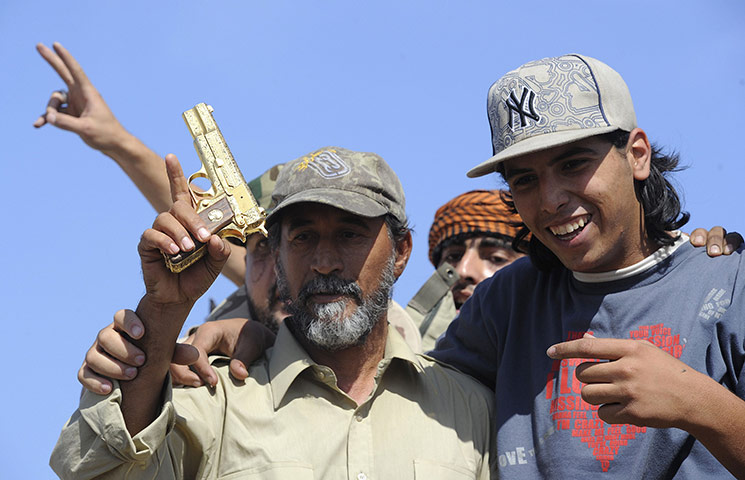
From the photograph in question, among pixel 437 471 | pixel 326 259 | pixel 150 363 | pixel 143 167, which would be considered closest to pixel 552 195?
pixel 326 259

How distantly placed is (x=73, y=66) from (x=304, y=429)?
13.5 ft

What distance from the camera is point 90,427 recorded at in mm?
3219

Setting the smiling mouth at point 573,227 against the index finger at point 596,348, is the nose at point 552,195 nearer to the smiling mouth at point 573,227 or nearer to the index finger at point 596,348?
the smiling mouth at point 573,227

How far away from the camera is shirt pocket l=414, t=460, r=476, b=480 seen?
3.72 metres

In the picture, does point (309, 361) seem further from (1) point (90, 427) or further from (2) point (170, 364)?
(1) point (90, 427)

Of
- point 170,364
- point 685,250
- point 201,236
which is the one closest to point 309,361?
point 170,364

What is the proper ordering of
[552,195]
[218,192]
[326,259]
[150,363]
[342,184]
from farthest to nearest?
[342,184] → [326,259] → [552,195] → [218,192] → [150,363]

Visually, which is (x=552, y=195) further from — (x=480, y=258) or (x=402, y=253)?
(x=480, y=258)

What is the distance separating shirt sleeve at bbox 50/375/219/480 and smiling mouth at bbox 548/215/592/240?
165 cm

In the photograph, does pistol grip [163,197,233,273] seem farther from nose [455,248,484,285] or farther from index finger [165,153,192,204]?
nose [455,248,484,285]

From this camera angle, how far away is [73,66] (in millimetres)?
6766

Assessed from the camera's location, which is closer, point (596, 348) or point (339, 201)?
point (596, 348)

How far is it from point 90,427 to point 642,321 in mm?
2132

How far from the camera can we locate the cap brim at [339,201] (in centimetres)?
402
